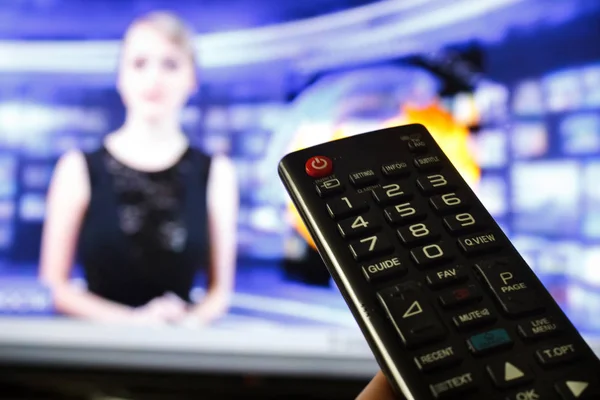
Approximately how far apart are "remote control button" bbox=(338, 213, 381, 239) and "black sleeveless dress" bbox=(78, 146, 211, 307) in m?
0.35

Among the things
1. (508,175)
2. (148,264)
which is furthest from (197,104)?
(508,175)

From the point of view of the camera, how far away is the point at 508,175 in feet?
2.13

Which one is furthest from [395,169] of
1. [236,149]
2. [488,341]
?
[236,149]

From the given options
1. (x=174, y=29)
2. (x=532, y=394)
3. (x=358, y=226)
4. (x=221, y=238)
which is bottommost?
(x=532, y=394)

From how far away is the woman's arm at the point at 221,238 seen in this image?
685mm

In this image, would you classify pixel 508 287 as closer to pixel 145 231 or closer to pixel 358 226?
pixel 358 226

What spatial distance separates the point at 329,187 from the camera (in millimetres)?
374

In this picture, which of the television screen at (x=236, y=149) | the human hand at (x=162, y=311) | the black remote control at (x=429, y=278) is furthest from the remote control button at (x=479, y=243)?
the human hand at (x=162, y=311)

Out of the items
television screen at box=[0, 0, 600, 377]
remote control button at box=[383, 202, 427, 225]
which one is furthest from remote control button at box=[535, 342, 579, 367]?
television screen at box=[0, 0, 600, 377]

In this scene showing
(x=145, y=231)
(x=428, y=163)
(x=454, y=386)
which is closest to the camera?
(x=454, y=386)

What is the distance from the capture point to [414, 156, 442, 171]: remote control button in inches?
15.7

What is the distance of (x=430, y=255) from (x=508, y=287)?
5 centimetres

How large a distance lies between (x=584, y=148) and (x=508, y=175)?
3.2 inches

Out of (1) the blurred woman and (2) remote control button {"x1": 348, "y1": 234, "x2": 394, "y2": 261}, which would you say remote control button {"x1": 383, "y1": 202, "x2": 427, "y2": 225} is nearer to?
(2) remote control button {"x1": 348, "y1": 234, "x2": 394, "y2": 261}
